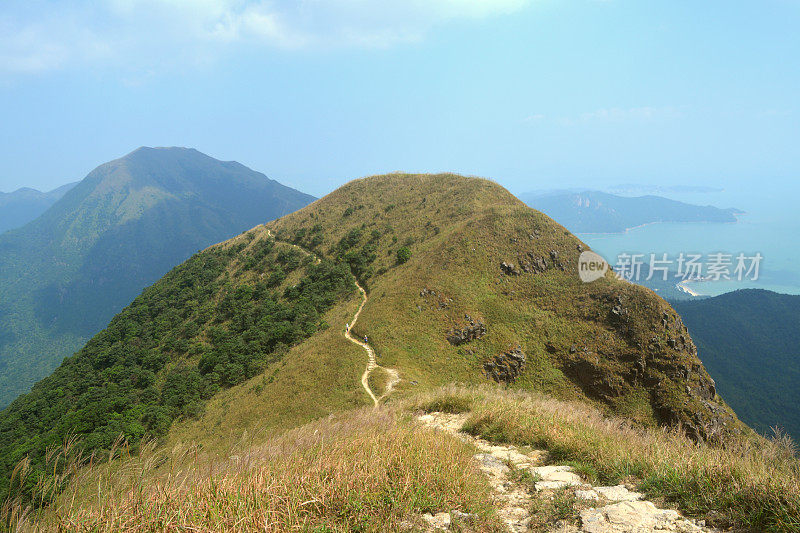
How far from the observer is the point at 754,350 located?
71375 millimetres

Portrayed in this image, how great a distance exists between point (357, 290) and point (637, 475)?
4066cm

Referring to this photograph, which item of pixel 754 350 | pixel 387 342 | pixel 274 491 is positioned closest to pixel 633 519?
pixel 274 491

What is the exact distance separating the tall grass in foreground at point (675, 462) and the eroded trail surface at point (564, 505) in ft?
0.97

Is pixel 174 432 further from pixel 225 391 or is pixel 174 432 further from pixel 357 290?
pixel 357 290

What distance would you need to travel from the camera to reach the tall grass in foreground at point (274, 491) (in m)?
3.40

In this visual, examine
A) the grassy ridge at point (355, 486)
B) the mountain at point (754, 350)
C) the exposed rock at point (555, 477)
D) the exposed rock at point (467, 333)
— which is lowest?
the mountain at point (754, 350)

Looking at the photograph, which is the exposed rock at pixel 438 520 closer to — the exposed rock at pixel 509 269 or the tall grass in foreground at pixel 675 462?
the tall grass in foreground at pixel 675 462

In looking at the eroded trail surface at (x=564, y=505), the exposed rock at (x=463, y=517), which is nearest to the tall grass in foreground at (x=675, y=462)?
the eroded trail surface at (x=564, y=505)

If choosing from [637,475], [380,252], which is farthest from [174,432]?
[637,475]

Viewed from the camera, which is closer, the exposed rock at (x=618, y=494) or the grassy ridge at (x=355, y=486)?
the grassy ridge at (x=355, y=486)

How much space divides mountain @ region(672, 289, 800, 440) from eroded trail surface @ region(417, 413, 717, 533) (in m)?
67.2

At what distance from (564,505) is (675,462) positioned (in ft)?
6.08

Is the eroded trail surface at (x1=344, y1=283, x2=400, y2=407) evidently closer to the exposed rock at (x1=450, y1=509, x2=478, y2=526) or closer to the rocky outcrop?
the rocky outcrop

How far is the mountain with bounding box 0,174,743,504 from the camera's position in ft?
88.5
